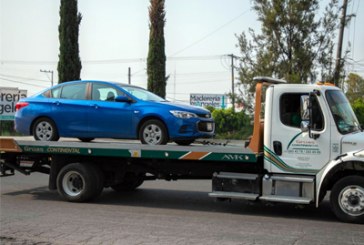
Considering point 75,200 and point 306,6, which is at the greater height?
point 306,6

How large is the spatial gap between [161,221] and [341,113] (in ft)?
11.2

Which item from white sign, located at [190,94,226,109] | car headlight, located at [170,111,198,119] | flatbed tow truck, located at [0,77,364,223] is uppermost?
white sign, located at [190,94,226,109]

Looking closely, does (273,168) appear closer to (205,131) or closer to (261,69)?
(205,131)

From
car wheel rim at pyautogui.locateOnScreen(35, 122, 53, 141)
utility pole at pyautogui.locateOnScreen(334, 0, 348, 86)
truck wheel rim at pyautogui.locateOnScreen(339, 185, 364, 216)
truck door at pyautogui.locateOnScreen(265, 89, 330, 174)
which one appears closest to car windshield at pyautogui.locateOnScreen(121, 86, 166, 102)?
car wheel rim at pyautogui.locateOnScreen(35, 122, 53, 141)

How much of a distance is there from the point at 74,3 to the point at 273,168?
726 inches

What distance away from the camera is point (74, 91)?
10.2 metres

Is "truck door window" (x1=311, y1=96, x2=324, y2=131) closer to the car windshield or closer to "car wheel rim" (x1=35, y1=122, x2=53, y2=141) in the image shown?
the car windshield

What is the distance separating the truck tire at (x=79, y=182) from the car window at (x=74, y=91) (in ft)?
4.75

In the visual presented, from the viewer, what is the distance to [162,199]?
10.0 m

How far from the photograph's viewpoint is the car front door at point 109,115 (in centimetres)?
965

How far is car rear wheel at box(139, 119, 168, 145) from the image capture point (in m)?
9.45

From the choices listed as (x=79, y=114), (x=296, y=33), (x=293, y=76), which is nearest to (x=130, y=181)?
(x=79, y=114)

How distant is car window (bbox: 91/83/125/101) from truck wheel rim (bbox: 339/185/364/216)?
4.68 m

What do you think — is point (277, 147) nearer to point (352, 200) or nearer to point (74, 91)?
point (352, 200)
